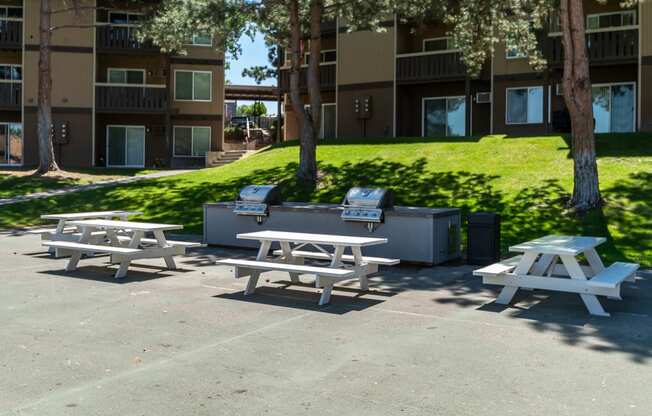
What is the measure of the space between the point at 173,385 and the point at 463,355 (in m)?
2.62

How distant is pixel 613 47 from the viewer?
2534 centimetres

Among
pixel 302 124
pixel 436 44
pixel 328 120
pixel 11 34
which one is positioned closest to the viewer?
pixel 302 124

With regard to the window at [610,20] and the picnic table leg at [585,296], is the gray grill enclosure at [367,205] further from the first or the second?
the window at [610,20]

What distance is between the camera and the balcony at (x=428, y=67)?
28.6 metres

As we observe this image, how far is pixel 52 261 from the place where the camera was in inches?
488

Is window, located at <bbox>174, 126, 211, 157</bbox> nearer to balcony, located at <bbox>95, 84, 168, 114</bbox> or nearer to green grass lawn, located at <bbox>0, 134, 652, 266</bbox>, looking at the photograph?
balcony, located at <bbox>95, 84, 168, 114</bbox>

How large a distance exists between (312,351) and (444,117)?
2540 cm

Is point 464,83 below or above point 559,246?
above

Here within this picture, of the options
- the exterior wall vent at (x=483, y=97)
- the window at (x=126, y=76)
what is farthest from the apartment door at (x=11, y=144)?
the exterior wall vent at (x=483, y=97)

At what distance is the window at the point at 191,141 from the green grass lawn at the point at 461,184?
31.7 feet

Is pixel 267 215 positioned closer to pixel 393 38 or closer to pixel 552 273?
pixel 552 273

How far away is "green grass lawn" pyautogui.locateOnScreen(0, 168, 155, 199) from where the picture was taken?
78.4ft

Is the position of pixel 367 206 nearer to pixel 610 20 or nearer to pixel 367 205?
pixel 367 205

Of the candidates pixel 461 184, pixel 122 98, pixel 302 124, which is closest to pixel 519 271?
pixel 461 184
